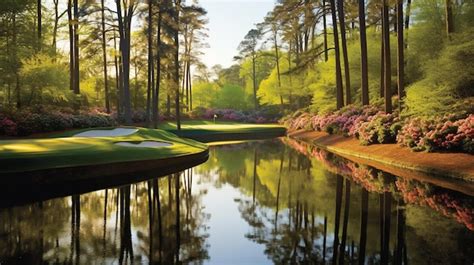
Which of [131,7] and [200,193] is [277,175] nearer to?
[200,193]

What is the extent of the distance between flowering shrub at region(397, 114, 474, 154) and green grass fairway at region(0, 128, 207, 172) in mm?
9151

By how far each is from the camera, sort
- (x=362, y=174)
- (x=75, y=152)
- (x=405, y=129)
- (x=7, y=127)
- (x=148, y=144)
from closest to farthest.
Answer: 1. (x=75, y=152)
2. (x=362, y=174)
3. (x=405, y=129)
4. (x=148, y=144)
5. (x=7, y=127)

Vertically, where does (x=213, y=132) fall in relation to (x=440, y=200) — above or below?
above

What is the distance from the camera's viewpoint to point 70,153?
42.4ft

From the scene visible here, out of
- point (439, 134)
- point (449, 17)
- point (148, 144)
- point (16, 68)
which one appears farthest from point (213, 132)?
point (439, 134)

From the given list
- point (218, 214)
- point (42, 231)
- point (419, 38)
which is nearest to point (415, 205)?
point (218, 214)

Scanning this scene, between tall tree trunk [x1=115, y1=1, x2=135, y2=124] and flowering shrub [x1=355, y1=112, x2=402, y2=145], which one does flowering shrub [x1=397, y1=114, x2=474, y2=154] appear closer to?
flowering shrub [x1=355, y1=112, x2=402, y2=145]

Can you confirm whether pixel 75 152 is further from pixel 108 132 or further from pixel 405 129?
pixel 405 129

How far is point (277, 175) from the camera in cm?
1462

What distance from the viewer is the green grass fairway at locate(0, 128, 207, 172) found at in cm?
1155

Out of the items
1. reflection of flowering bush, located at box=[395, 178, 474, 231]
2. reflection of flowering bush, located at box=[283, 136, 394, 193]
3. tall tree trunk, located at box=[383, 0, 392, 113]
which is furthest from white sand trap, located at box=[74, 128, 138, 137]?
reflection of flowering bush, located at box=[395, 178, 474, 231]

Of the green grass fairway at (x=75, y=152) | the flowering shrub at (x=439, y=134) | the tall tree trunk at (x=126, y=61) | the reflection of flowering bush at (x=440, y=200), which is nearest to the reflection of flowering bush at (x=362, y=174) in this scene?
the reflection of flowering bush at (x=440, y=200)

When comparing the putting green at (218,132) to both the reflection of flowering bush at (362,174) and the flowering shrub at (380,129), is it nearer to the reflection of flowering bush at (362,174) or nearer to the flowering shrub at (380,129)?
the flowering shrub at (380,129)

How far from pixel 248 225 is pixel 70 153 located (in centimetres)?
758
